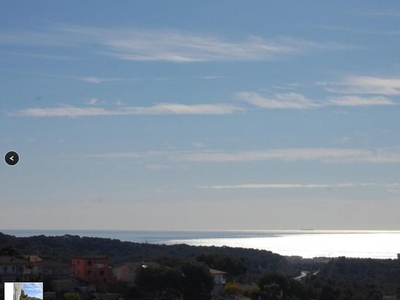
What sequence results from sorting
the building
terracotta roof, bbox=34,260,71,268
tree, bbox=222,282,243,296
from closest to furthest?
the building → tree, bbox=222,282,243,296 → terracotta roof, bbox=34,260,71,268

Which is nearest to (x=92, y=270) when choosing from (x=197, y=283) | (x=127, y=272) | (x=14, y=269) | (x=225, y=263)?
Answer: (x=127, y=272)

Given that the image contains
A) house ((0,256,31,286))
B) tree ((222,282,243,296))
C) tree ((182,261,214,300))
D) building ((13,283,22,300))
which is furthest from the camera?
tree ((222,282,243,296))

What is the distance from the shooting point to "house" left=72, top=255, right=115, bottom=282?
52938 mm

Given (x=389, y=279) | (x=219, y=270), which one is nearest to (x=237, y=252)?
(x=389, y=279)

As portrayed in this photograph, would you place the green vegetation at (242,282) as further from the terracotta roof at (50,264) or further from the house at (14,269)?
the house at (14,269)

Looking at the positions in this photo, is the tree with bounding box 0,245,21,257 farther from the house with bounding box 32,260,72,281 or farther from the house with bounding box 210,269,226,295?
the house with bounding box 210,269,226,295

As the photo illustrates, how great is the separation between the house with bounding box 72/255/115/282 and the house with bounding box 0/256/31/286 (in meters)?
5.11

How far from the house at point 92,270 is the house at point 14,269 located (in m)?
5.11

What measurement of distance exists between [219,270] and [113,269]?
270 inches

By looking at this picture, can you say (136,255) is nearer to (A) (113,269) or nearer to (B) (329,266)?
(B) (329,266)

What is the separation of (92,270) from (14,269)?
22.9 feet

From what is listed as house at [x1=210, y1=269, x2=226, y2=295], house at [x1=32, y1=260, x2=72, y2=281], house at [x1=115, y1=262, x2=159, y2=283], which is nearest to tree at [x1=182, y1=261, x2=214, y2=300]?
house at [x1=210, y1=269, x2=226, y2=295]

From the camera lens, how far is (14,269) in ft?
155

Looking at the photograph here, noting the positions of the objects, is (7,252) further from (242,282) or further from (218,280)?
(242,282)
